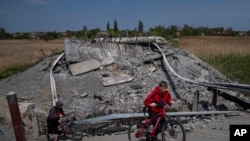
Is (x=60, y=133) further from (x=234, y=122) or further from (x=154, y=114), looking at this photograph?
(x=234, y=122)

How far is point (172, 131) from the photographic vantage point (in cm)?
722

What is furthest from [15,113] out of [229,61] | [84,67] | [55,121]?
[229,61]

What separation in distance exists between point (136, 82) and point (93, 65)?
2235 millimetres

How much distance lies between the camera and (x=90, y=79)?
527 inches

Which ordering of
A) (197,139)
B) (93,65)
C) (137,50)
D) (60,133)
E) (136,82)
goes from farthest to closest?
(137,50), (93,65), (136,82), (60,133), (197,139)

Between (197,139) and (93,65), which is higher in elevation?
(93,65)

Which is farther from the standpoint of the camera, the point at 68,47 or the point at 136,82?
the point at 68,47

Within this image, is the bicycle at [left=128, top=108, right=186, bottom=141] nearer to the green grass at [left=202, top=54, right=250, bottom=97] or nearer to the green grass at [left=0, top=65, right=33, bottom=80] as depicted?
the green grass at [left=202, top=54, right=250, bottom=97]

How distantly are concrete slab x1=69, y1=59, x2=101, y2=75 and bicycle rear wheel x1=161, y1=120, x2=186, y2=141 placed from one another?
727 cm

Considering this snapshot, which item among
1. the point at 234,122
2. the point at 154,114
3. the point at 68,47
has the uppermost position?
the point at 68,47

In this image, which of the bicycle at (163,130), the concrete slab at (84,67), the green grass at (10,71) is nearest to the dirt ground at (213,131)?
the bicycle at (163,130)

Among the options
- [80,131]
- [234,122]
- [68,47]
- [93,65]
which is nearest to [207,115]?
[234,122]

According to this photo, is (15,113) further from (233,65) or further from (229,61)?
(229,61)

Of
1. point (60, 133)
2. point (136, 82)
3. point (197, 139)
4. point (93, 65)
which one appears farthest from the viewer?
point (93, 65)
